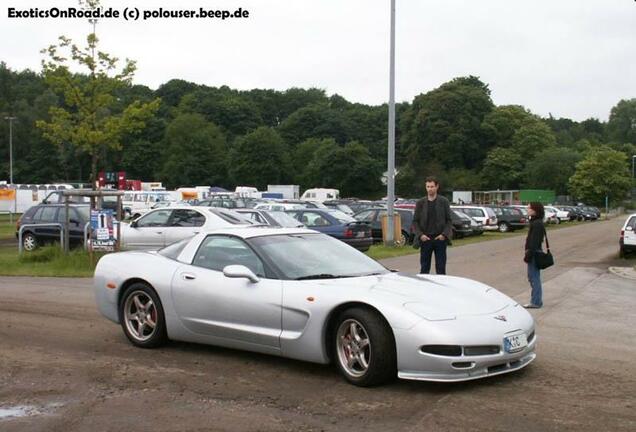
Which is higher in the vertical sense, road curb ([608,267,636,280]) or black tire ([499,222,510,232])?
road curb ([608,267,636,280])

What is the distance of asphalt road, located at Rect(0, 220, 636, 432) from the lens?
496 centimetres

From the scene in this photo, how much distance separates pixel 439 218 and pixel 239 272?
4.55 metres

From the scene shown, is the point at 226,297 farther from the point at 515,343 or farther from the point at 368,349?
the point at 515,343

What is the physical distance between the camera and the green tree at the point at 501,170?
10031 centimetres

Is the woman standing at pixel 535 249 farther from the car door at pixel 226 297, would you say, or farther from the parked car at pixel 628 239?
the parked car at pixel 628 239

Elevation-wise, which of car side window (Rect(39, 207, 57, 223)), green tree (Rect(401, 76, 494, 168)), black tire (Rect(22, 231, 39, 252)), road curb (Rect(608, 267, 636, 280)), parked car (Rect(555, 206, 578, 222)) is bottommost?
parked car (Rect(555, 206, 578, 222))

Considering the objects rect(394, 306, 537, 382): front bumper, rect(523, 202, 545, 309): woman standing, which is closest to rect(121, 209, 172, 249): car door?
rect(523, 202, 545, 309): woman standing

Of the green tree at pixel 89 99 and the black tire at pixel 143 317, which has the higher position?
the green tree at pixel 89 99

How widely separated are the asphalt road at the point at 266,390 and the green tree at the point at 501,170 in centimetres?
9393

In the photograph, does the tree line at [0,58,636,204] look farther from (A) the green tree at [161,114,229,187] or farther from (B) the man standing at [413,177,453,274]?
(B) the man standing at [413,177,453,274]

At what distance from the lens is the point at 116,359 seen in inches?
274

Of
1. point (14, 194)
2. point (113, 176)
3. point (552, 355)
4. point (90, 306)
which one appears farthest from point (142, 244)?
point (113, 176)

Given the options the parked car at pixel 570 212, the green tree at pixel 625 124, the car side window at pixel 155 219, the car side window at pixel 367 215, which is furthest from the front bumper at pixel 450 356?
the green tree at pixel 625 124

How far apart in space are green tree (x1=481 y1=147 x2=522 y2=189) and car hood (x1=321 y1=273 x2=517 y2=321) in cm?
9655
